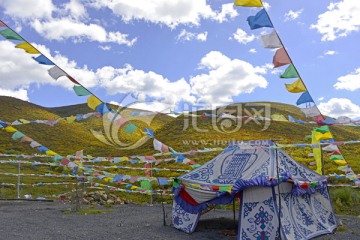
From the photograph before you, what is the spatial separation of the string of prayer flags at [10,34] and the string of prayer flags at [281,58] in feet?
14.2

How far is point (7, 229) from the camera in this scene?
821 cm

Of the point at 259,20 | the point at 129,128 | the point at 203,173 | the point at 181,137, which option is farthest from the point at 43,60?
the point at 181,137

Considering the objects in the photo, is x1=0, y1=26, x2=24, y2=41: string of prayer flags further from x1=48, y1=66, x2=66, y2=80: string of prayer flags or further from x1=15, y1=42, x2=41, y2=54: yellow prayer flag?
x1=48, y1=66, x2=66, y2=80: string of prayer flags

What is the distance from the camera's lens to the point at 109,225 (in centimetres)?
902

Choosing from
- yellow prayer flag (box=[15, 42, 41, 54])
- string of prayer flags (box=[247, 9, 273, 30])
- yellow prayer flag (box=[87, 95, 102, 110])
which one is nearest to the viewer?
string of prayer flags (box=[247, 9, 273, 30])

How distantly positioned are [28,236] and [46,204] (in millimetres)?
6400

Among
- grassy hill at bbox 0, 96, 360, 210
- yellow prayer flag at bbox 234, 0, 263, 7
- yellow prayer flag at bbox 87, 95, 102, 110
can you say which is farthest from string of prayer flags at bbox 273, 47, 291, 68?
grassy hill at bbox 0, 96, 360, 210

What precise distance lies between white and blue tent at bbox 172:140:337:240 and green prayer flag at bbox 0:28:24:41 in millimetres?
4235

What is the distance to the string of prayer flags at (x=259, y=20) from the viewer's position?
6.09 metres

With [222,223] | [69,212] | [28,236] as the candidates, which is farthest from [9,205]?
[222,223]

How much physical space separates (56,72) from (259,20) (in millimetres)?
3543

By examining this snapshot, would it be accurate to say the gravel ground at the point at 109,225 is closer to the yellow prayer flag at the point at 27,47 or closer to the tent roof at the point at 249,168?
the tent roof at the point at 249,168

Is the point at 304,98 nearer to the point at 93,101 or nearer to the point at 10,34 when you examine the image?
the point at 93,101

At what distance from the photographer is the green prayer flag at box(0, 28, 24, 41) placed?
645cm
